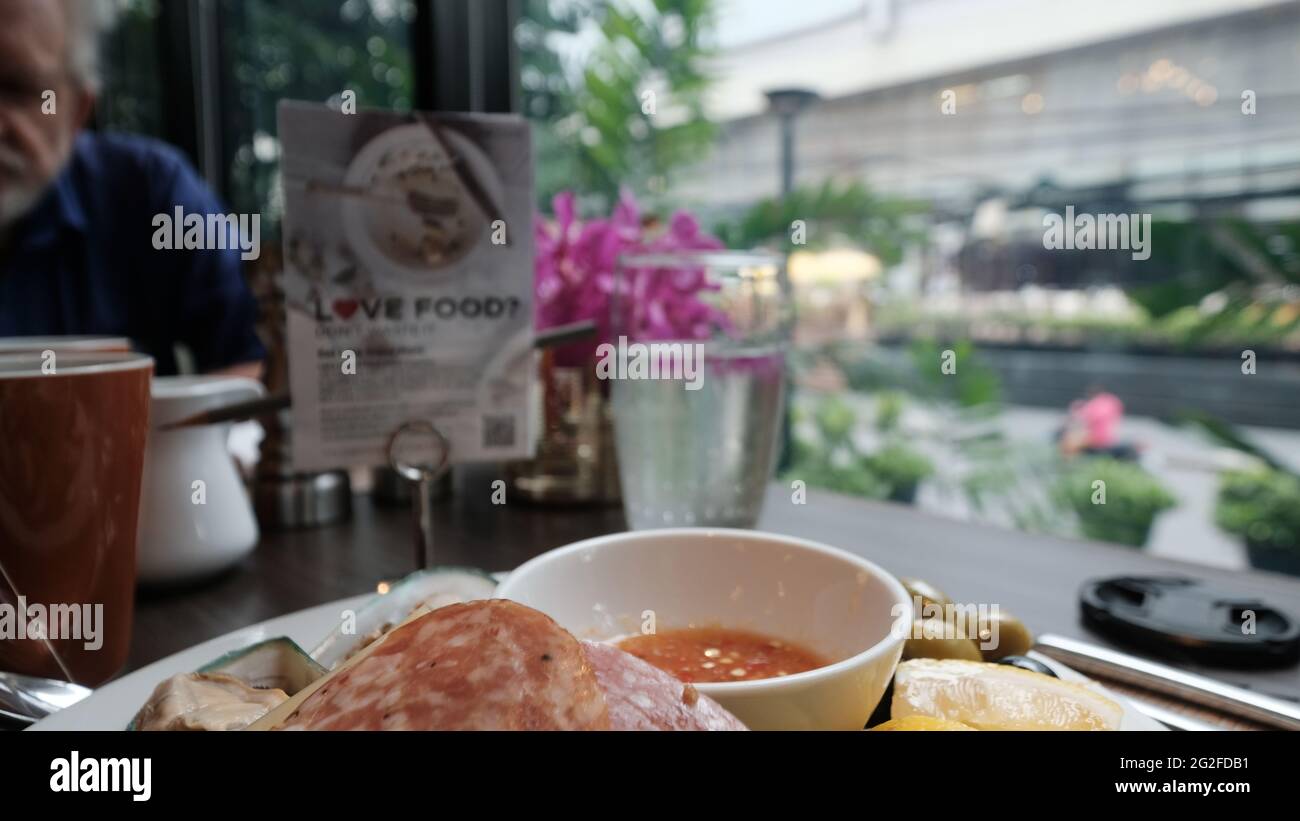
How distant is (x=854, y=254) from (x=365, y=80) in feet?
5.01

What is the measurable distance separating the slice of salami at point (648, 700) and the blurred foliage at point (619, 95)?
1719 mm

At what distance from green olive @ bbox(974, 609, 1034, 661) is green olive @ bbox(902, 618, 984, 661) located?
0.03m

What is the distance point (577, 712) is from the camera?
30 centimetres

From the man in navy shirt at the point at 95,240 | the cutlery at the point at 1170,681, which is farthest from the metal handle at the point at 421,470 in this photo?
the man in navy shirt at the point at 95,240

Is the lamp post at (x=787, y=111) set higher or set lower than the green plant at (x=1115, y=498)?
higher

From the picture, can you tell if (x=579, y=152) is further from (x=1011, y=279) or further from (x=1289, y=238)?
(x=1289, y=238)

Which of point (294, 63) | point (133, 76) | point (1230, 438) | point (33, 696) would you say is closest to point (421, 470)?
point (33, 696)

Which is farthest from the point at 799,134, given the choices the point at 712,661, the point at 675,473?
the point at 712,661

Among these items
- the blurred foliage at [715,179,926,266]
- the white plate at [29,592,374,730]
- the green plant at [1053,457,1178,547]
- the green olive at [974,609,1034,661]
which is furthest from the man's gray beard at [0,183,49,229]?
the green plant at [1053,457,1178,547]

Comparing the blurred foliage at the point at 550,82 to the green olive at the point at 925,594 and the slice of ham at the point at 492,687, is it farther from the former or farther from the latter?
the slice of ham at the point at 492,687

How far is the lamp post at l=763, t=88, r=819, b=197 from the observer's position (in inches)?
83.0

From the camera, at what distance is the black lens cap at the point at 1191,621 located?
24.3 inches

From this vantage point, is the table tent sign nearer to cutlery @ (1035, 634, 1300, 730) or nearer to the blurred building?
cutlery @ (1035, 634, 1300, 730)

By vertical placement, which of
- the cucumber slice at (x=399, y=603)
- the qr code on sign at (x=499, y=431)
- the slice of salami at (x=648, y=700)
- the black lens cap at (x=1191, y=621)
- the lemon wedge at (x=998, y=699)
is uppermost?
the qr code on sign at (x=499, y=431)
